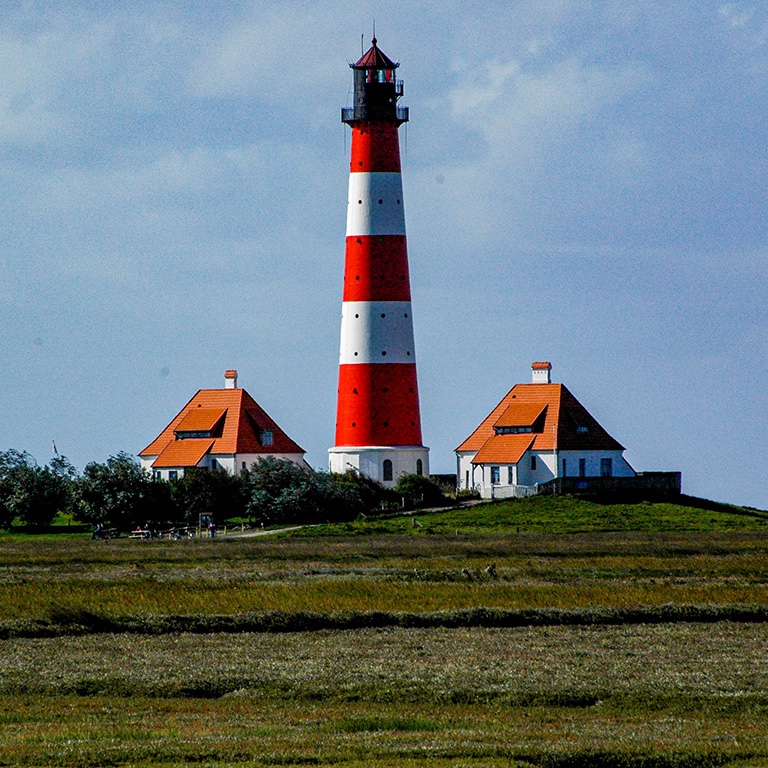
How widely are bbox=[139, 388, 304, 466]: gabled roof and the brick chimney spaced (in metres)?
13.0

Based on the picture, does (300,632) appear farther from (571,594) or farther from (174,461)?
(174,461)

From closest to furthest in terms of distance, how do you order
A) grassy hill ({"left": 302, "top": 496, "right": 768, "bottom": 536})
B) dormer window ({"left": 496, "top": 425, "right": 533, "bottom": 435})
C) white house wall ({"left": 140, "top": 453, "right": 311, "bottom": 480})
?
grassy hill ({"left": 302, "top": 496, "right": 768, "bottom": 536})
white house wall ({"left": 140, "top": 453, "right": 311, "bottom": 480})
dormer window ({"left": 496, "top": 425, "right": 533, "bottom": 435})

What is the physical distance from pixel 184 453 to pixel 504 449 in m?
16.2

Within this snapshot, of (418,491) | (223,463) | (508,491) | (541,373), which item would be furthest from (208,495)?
(541,373)

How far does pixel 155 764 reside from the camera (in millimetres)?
17125

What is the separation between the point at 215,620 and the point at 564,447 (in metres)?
50.1

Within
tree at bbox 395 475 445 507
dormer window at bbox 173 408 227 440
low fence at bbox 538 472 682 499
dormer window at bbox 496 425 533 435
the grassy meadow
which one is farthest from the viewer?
dormer window at bbox 173 408 227 440

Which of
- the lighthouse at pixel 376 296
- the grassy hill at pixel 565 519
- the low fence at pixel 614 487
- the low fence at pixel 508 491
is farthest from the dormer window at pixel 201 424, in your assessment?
the low fence at pixel 614 487

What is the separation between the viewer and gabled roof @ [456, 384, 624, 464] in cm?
8000

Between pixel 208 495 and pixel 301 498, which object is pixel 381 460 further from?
pixel 208 495

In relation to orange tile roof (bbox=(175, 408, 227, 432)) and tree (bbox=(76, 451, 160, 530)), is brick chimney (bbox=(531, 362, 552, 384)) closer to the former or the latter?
orange tile roof (bbox=(175, 408, 227, 432))

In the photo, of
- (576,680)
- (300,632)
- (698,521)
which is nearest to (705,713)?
(576,680)

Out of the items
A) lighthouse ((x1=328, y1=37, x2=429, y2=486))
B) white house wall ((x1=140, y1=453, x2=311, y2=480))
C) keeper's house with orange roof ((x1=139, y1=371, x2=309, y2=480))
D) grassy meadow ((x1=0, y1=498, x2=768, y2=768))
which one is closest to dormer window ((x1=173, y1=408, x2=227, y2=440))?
keeper's house with orange roof ((x1=139, y1=371, x2=309, y2=480))

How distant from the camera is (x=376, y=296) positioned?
72.2m
